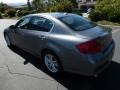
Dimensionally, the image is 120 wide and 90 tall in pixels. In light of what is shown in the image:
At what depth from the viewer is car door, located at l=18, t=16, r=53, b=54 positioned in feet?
17.4

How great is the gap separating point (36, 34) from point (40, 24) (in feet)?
1.00

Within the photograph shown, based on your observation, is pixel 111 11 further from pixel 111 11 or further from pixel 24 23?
pixel 24 23

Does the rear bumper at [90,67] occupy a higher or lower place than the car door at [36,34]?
lower

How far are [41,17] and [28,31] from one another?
670 mm

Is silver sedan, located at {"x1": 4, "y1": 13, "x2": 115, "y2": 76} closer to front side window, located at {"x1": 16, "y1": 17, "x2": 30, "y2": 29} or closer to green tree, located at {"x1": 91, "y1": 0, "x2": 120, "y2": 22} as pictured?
front side window, located at {"x1": 16, "y1": 17, "x2": 30, "y2": 29}

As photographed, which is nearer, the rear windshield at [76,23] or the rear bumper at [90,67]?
the rear bumper at [90,67]

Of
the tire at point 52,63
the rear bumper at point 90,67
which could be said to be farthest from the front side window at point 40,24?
the rear bumper at point 90,67

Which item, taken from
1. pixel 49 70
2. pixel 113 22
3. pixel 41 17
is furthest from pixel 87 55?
pixel 113 22

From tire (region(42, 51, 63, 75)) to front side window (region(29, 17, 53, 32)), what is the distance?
26.1 inches

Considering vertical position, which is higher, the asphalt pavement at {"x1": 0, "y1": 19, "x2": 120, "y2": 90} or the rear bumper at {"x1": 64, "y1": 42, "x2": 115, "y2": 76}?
the rear bumper at {"x1": 64, "y1": 42, "x2": 115, "y2": 76}

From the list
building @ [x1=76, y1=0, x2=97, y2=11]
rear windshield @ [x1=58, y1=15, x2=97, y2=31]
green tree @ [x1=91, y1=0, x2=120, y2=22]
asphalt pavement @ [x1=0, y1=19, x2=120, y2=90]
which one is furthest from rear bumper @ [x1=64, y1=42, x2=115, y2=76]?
building @ [x1=76, y1=0, x2=97, y2=11]

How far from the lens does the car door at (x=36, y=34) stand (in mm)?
5297

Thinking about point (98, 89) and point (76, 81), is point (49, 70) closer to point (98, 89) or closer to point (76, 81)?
point (76, 81)

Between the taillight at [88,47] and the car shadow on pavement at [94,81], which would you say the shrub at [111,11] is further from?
the taillight at [88,47]
